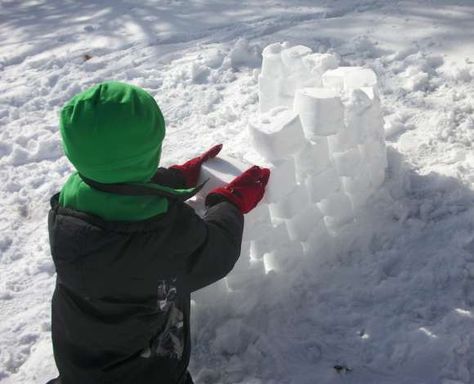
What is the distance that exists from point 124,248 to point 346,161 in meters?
1.11

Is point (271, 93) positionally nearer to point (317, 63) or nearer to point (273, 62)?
point (273, 62)

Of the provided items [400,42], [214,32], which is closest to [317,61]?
[400,42]

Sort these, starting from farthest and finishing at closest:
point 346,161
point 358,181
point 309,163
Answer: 1. point 358,181
2. point 346,161
3. point 309,163

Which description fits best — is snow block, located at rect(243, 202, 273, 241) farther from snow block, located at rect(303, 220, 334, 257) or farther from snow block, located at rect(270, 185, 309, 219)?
snow block, located at rect(303, 220, 334, 257)

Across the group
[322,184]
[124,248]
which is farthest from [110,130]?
[322,184]

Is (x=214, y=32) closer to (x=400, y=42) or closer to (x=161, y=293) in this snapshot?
(x=400, y=42)

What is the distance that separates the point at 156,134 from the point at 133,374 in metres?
0.76

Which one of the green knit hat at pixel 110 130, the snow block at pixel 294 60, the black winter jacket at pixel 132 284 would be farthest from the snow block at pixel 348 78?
the green knit hat at pixel 110 130

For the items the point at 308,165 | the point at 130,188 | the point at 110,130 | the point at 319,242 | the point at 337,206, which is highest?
the point at 110,130

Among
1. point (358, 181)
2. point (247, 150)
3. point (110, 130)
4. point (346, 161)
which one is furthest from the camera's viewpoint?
point (247, 150)

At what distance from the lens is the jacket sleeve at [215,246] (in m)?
1.76

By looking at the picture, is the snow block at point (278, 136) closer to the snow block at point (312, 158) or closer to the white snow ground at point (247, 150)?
the snow block at point (312, 158)

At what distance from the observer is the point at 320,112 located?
2225 mm

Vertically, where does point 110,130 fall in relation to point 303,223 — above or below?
above
